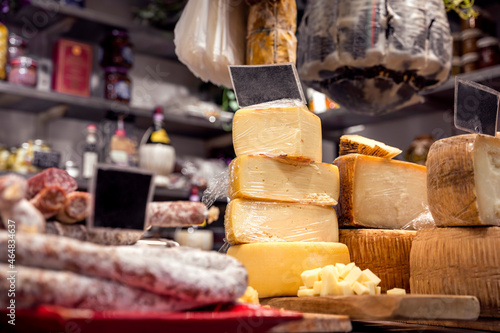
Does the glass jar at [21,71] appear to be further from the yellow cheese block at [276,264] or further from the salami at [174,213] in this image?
the salami at [174,213]

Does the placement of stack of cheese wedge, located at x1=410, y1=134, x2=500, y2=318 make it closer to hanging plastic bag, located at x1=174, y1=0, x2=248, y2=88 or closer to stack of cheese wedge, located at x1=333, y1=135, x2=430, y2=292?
stack of cheese wedge, located at x1=333, y1=135, x2=430, y2=292

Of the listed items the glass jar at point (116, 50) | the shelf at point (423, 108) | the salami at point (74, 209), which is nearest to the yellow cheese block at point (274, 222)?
the salami at point (74, 209)

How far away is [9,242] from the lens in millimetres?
590

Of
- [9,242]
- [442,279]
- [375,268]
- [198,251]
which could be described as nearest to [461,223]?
[442,279]

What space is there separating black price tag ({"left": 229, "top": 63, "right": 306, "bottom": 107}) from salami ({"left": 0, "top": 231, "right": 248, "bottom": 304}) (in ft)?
1.95

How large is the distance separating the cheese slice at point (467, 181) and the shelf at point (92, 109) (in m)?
2.13

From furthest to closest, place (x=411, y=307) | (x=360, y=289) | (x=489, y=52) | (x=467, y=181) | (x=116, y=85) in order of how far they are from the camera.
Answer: (x=116, y=85) → (x=489, y=52) → (x=467, y=181) → (x=360, y=289) → (x=411, y=307)

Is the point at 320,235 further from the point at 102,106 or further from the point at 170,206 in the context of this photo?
the point at 102,106

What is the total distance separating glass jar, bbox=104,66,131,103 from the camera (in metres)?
2.93

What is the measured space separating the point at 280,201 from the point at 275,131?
16 centimetres

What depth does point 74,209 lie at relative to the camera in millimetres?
727

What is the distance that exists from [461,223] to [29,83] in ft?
7.42

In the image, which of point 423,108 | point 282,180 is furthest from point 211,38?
point 423,108

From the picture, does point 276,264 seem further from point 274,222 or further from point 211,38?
point 211,38
